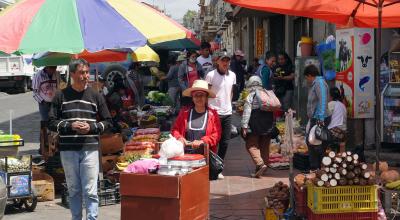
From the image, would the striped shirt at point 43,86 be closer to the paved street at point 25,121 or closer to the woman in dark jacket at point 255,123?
the paved street at point 25,121

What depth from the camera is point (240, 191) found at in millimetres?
8789

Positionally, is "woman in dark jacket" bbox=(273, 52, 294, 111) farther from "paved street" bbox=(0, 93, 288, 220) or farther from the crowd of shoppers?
"paved street" bbox=(0, 93, 288, 220)

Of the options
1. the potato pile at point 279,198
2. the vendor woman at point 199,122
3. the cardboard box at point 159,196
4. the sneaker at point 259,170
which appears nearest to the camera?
the cardboard box at point 159,196

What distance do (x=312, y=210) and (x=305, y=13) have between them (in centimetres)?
195

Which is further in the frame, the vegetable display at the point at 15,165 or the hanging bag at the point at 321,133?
the hanging bag at the point at 321,133

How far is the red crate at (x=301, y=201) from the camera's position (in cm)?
655

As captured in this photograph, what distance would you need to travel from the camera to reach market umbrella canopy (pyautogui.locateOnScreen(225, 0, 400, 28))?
624cm

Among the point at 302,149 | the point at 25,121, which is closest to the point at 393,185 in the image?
the point at 302,149

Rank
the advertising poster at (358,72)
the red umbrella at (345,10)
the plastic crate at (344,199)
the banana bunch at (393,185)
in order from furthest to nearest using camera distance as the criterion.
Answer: the advertising poster at (358,72) → the banana bunch at (393,185) → the red umbrella at (345,10) → the plastic crate at (344,199)

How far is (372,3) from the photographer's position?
6.34 meters

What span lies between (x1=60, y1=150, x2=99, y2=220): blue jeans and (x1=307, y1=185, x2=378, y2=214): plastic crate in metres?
2.18

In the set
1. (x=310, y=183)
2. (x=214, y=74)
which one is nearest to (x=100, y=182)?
(x=214, y=74)

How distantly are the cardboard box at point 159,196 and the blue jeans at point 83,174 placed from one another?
75cm

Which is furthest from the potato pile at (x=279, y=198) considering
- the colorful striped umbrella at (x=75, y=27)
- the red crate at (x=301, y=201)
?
the colorful striped umbrella at (x=75, y=27)
